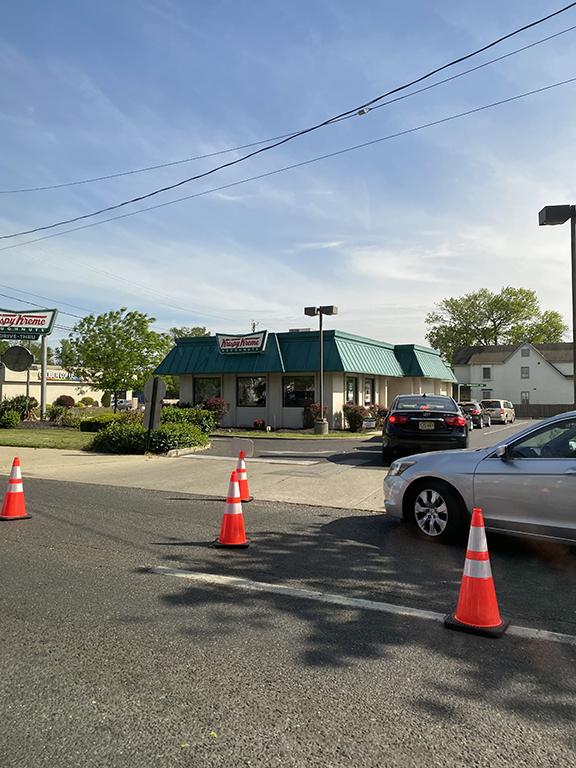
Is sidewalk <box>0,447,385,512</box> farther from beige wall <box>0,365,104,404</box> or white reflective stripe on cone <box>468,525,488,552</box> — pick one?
beige wall <box>0,365,104,404</box>

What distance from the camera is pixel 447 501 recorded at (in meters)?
6.25

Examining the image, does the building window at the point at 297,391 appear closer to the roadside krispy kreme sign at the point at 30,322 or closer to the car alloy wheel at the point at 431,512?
the roadside krispy kreme sign at the point at 30,322

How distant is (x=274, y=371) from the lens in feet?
86.8

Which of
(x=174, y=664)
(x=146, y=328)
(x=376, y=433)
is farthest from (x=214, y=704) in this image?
(x=146, y=328)

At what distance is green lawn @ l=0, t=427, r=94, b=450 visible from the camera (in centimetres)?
1777

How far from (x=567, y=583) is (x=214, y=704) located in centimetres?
348

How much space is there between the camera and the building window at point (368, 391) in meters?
30.3

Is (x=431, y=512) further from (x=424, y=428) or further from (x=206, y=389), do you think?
(x=206, y=389)

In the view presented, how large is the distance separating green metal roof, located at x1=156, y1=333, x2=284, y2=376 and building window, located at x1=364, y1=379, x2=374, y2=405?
6.15 m

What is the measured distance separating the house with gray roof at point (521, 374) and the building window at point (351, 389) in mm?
33298

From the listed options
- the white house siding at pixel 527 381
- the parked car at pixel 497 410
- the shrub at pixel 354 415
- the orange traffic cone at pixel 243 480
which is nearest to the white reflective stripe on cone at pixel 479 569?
the orange traffic cone at pixel 243 480

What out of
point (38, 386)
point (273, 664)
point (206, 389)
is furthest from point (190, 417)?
point (38, 386)

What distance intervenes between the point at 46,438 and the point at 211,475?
10.2 metres

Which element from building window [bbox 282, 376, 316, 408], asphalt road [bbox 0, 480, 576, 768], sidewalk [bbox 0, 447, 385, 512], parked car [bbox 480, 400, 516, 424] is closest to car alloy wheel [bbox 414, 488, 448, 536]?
asphalt road [bbox 0, 480, 576, 768]
